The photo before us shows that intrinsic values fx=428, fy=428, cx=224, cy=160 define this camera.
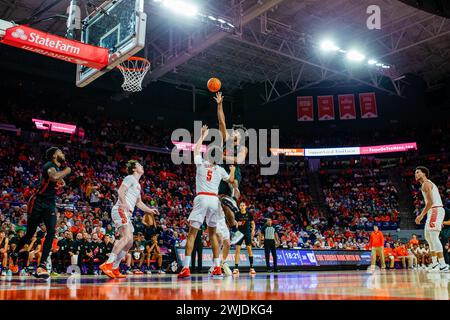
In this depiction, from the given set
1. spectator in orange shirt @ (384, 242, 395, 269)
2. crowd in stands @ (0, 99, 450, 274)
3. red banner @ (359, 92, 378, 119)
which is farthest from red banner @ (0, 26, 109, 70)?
red banner @ (359, 92, 378, 119)

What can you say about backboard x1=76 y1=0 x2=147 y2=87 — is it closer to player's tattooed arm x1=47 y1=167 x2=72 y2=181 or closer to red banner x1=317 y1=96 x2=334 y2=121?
player's tattooed arm x1=47 y1=167 x2=72 y2=181

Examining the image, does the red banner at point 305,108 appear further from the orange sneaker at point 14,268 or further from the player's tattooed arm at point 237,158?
the player's tattooed arm at point 237,158

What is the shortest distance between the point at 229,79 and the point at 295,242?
14550 mm

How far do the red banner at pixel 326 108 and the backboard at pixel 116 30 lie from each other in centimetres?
2304

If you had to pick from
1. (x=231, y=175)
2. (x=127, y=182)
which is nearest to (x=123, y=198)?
(x=127, y=182)

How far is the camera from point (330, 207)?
29.6 meters

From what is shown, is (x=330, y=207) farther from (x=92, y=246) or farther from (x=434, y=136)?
(x=92, y=246)

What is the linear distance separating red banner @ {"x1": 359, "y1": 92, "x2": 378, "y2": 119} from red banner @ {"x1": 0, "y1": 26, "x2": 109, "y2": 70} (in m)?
25.1

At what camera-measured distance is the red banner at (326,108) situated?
1255 inches

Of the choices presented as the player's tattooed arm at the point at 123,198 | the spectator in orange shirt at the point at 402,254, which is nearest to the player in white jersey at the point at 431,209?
the player's tattooed arm at the point at 123,198

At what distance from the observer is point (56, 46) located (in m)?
10.2

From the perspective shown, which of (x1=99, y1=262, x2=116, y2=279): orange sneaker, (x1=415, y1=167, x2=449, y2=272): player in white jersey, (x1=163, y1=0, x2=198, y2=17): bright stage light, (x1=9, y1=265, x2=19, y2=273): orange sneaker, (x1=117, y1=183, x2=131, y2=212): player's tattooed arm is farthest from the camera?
(x1=163, y1=0, x2=198, y2=17): bright stage light

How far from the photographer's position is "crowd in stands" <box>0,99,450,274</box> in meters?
13.9
